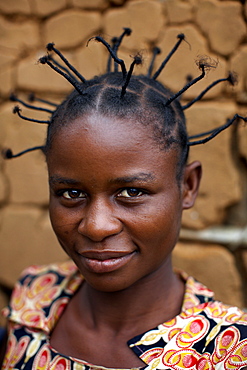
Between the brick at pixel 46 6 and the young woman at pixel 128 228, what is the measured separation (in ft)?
3.20

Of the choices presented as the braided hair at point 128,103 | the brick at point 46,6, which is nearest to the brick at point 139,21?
the brick at point 46,6

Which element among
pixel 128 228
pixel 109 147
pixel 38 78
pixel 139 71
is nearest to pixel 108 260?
pixel 128 228

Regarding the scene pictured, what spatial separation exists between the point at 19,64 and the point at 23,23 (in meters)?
0.21

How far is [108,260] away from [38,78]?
1.32 metres

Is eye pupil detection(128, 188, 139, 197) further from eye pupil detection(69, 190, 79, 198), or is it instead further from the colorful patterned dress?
the colorful patterned dress

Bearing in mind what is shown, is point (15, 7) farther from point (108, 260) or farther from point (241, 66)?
point (108, 260)

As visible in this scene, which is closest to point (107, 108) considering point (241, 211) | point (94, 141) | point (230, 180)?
point (94, 141)

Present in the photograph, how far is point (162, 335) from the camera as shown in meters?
1.30

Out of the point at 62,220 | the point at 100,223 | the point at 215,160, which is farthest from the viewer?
the point at 215,160

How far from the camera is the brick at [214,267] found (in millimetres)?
1956

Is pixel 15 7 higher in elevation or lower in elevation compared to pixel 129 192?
higher

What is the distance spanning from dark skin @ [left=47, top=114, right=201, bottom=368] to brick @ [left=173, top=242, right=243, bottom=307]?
2.16 ft

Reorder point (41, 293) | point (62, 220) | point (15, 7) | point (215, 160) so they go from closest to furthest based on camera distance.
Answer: point (62, 220) < point (41, 293) < point (215, 160) < point (15, 7)

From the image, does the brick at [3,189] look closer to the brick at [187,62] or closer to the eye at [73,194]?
the brick at [187,62]
